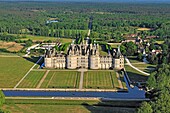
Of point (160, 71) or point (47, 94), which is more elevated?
point (160, 71)

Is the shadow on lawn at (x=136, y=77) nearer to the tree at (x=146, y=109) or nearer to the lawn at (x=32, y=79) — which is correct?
the lawn at (x=32, y=79)

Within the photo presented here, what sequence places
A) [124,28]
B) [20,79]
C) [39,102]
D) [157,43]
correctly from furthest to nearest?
[124,28], [157,43], [20,79], [39,102]

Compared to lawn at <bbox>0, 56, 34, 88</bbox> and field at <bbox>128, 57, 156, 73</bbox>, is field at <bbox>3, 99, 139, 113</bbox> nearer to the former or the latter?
lawn at <bbox>0, 56, 34, 88</bbox>

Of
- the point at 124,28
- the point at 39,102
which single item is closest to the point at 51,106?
the point at 39,102

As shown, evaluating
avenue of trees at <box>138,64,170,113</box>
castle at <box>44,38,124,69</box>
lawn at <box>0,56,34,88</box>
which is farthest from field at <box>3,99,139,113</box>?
castle at <box>44,38,124,69</box>

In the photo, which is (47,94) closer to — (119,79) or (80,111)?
(80,111)

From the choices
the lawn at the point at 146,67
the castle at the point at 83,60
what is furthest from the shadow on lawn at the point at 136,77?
the castle at the point at 83,60

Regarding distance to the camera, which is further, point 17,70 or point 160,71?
point 17,70
